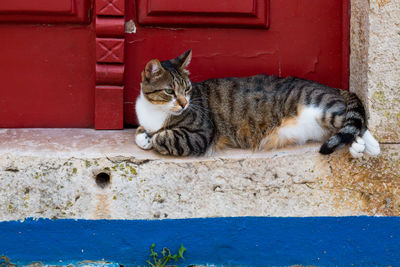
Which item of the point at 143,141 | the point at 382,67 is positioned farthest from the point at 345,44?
the point at 143,141

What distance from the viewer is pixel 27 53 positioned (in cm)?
351

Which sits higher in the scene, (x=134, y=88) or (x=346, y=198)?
(x=134, y=88)

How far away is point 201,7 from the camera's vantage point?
3449 mm

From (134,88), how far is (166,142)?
61 cm

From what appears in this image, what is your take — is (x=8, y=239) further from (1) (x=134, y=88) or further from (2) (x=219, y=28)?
(2) (x=219, y=28)

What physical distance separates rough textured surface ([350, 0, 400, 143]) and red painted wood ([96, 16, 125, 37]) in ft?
4.85

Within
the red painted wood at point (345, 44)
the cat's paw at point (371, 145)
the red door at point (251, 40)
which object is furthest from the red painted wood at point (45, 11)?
the cat's paw at point (371, 145)

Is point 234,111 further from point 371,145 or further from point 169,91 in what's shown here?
point 371,145

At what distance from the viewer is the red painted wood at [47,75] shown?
138 inches

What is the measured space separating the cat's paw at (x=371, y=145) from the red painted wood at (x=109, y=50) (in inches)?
61.8

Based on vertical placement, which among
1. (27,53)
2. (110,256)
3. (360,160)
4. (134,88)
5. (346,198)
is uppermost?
(27,53)

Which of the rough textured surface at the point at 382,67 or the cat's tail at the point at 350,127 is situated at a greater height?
the rough textured surface at the point at 382,67

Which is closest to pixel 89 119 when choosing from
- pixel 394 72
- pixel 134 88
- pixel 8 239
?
pixel 134 88

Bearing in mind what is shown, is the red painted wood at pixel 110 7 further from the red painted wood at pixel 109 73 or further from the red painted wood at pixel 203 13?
the red painted wood at pixel 109 73
